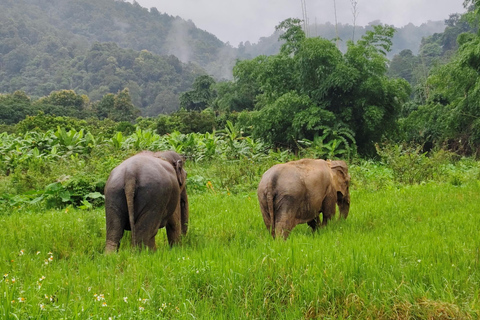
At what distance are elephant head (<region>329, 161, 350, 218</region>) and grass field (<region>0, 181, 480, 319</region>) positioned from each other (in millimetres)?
1250

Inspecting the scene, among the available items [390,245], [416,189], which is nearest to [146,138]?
[416,189]

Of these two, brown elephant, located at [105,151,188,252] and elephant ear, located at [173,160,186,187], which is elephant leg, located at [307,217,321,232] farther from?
brown elephant, located at [105,151,188,252]

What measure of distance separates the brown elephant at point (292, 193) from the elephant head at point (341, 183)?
2.02ft

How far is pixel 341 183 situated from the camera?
21.0ft

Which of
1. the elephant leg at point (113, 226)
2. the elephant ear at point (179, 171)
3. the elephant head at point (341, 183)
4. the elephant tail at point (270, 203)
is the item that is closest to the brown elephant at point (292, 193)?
the elephant tail at point (270, 203)

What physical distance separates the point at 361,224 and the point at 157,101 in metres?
91.4

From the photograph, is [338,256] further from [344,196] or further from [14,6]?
[14,6]

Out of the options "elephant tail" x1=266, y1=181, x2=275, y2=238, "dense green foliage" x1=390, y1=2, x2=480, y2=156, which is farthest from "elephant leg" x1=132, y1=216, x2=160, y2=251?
"dense green foliage" x1=390, y1=2, x2=480, y2=156

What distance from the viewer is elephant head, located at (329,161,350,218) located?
20.8 feet

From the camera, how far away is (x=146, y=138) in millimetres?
15836

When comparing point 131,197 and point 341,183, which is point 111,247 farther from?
point 341,183

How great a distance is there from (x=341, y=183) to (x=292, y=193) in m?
1.71

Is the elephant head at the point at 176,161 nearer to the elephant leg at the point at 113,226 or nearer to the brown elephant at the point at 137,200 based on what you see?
the brown elephant at the point at 137,200

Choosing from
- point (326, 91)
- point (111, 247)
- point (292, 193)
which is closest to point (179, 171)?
point (111, 247)
